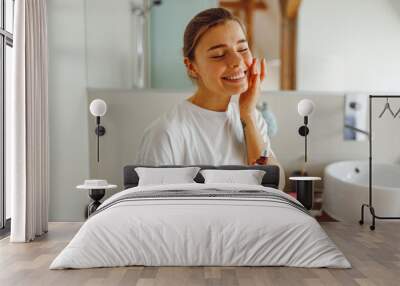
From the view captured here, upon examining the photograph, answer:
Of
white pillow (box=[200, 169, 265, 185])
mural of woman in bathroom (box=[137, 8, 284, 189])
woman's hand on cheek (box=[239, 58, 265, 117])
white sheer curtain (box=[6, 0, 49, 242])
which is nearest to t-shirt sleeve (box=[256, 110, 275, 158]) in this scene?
mural of woman in bathroom (box=[137, 8, 284, 189])

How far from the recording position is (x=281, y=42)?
6.45 m

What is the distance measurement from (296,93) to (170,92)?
51.8 inches

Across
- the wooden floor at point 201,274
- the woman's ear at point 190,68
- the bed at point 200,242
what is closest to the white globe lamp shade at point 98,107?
the woman's ear at point 190,68

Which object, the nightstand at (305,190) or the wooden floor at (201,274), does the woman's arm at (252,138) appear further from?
the wooden floor at (201,274)

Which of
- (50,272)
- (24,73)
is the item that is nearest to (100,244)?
(50,272)

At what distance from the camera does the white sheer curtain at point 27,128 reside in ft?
16.9

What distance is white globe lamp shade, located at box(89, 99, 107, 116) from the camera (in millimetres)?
6123

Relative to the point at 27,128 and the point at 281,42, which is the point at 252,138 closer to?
the point at 281,42

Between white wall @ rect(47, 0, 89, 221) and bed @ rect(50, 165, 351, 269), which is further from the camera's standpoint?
white wall @ rect(47, 0, 89, 221)

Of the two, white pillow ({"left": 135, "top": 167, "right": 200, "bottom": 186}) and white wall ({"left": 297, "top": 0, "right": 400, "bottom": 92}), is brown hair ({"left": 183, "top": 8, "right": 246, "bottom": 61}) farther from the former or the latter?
white pillow ({"left": 135, "top": 167, "right": 200, "bottom": 186})

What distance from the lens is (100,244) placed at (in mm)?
4031

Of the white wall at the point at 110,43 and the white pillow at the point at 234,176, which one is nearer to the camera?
the white pillow at the point at 234,176

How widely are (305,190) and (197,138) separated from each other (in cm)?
118

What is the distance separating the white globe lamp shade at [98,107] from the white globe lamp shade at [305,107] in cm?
197
